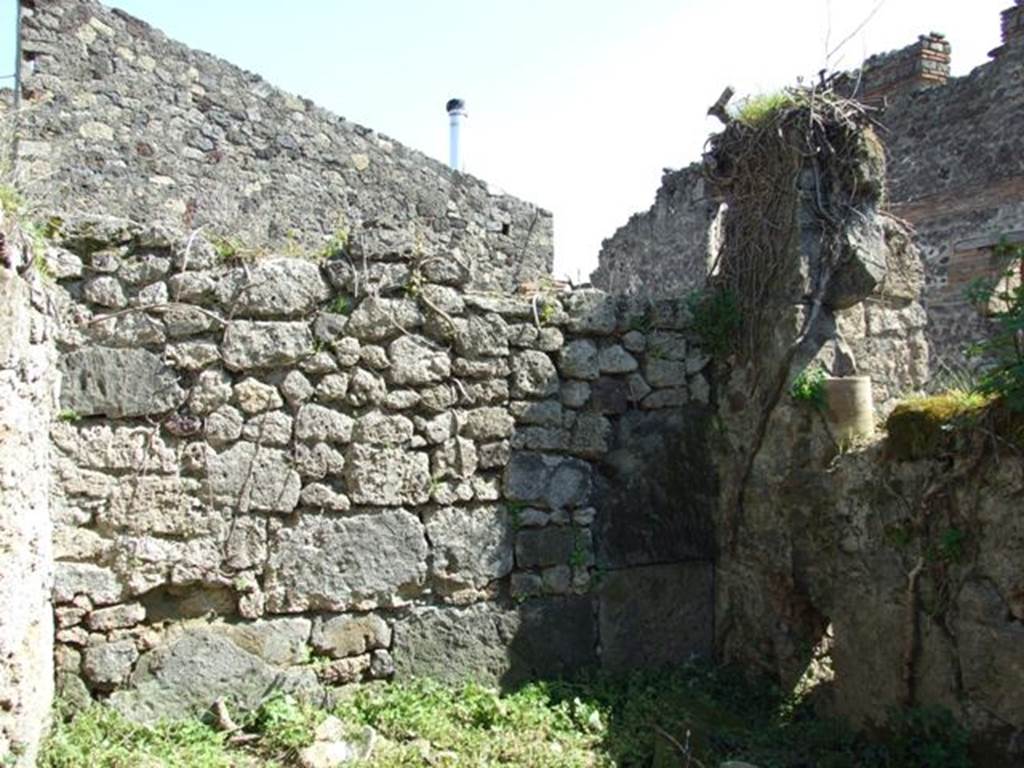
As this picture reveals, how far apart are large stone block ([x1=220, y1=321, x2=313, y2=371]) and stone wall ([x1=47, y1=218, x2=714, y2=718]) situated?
1cm

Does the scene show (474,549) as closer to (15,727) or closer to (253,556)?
(253,556)

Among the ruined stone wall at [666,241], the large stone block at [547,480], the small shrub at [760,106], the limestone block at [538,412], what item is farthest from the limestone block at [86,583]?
the ruined stone wall at [666,241]

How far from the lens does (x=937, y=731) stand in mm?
4012

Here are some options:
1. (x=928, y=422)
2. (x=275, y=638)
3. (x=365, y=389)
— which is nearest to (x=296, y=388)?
(x=365, y=389)

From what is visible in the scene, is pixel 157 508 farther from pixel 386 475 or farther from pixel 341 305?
pixel 341 305

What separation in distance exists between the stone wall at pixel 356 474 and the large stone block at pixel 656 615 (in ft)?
0.04

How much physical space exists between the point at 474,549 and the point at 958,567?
2.25 m

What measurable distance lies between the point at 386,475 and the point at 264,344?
0.86 metres

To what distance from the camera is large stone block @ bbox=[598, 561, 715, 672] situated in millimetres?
5199

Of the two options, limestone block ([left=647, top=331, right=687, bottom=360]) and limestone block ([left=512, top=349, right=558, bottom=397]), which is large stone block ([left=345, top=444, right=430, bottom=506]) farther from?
limestone block ([left=647, top=331, right=687, bottom=360])

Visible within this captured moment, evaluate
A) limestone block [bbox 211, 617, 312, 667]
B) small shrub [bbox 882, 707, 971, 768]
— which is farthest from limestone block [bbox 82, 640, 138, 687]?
small shrub [bbox 882, 707, 971, 768]

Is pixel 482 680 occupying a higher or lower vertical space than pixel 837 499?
lower

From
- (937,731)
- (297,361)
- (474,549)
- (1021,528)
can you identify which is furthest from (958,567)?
(297,361)

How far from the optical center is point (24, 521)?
341 centimetres
